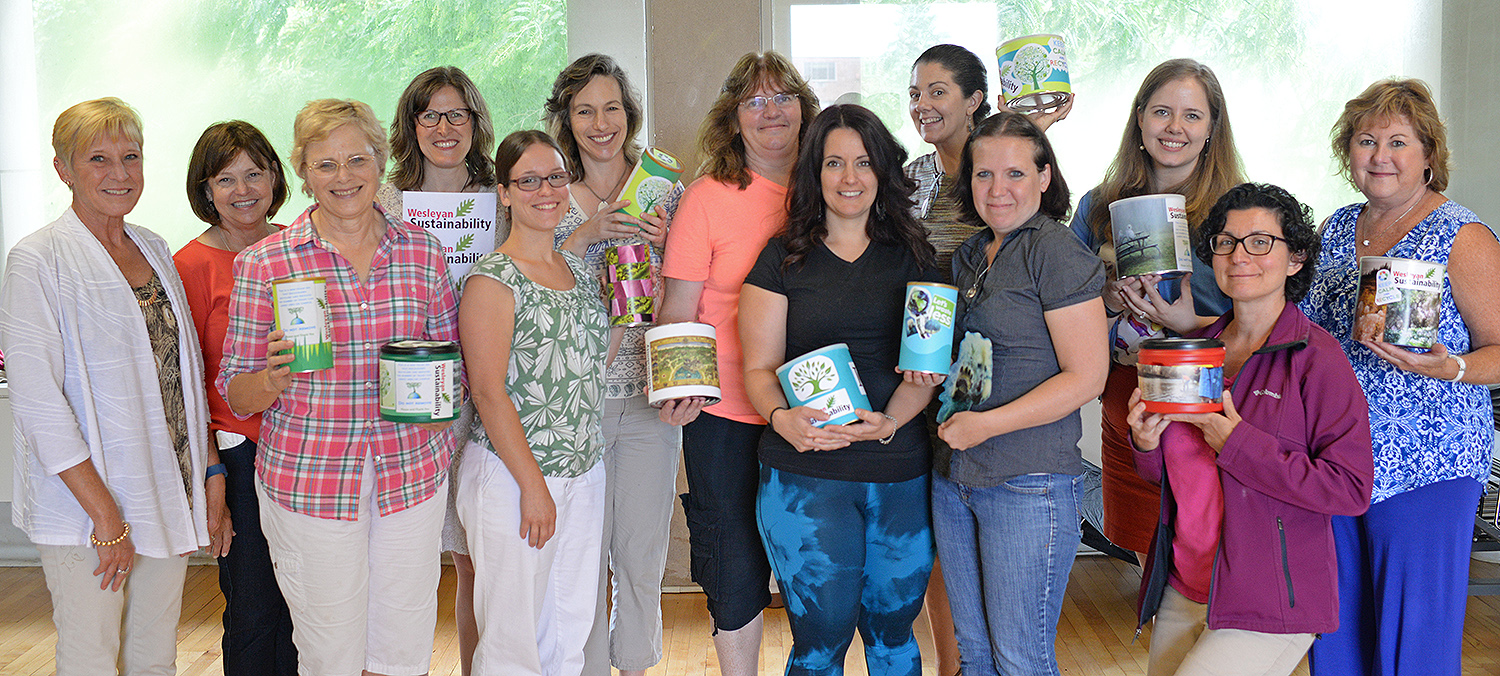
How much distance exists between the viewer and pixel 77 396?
179 centimetres

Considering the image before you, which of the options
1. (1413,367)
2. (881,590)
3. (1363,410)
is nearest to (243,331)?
(881,590)

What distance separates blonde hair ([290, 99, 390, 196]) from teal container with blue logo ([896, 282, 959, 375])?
1.02 metres

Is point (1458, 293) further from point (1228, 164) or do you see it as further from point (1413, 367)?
point (1228, 164)

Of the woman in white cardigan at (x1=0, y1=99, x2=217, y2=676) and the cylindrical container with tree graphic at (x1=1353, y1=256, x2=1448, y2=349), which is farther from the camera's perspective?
the woman in white cardigan at (x1=0, y1=99, x2=217, y2=676)

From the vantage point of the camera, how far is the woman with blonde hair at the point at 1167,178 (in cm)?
196

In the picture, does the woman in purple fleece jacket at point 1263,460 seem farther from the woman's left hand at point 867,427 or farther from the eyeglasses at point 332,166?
the eyeglasses at point 332,166

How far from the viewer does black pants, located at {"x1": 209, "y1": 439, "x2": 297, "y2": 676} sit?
2.01 metres

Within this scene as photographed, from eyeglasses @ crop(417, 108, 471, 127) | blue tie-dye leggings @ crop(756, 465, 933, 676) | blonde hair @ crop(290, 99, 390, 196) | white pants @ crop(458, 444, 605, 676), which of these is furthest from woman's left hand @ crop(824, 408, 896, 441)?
eyeglasses @ crop(417, 108, 471, 127)

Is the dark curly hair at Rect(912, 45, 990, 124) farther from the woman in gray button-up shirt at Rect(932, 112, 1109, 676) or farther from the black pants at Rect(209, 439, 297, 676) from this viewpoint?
the black pants at Rect(209, 439, 297, 676)

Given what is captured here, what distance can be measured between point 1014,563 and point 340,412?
1.19m

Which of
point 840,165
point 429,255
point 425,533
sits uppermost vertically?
point 840,165

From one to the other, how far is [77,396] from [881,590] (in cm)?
152

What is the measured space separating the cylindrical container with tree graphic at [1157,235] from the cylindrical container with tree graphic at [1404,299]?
29 cm

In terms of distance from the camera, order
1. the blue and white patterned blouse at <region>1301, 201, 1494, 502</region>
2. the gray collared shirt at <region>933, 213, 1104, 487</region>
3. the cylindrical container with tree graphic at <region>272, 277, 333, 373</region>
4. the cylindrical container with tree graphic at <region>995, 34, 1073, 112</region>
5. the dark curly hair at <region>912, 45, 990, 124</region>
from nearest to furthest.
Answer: the cylindrical container with tree graphic at <region>272, 277, 333, 373</region> < the gray collared shirt at <region>933, 213, 1104, 487</region> < the blue and white patterned blouse at <region>1301, 201, 1494, 502</region> < the cylindrical container with tree graphic at <region>995, 34, 1073, 112</region> < the dark curly hair at <region>912, 45, 990, 124</region>
